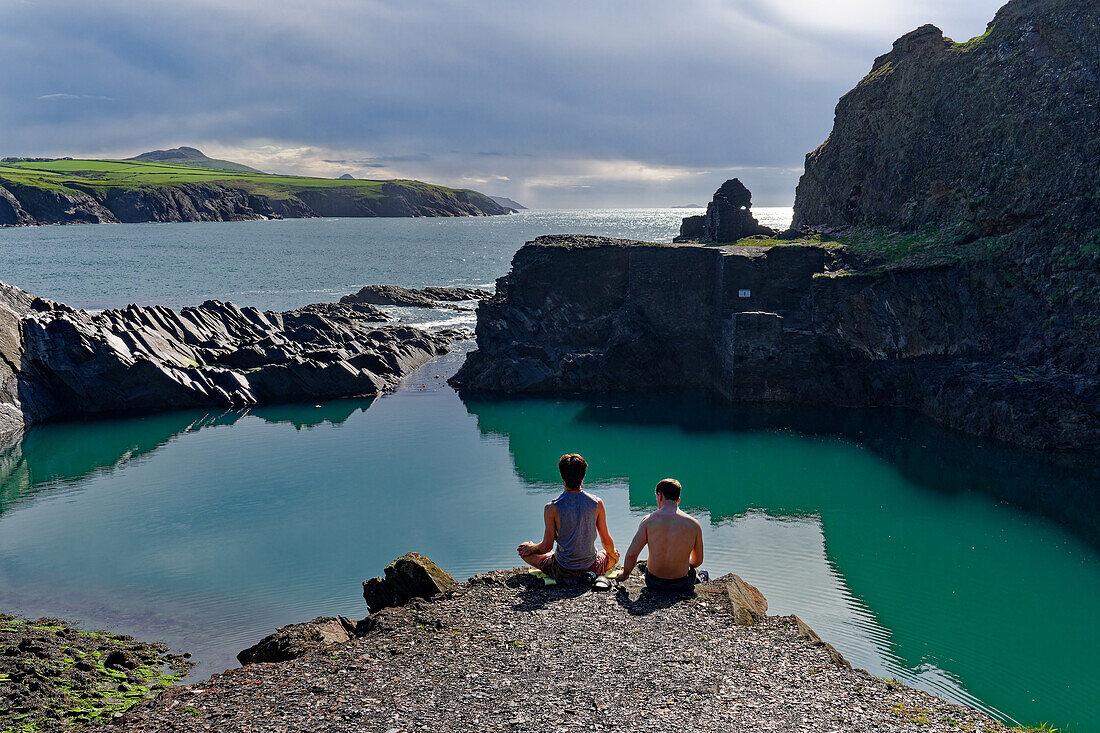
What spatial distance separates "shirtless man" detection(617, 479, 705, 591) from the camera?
11.0 metres

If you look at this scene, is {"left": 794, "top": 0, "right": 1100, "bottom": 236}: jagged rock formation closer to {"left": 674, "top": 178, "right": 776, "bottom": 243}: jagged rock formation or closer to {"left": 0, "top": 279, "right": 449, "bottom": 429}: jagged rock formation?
{"left": 674, "top": 178, "right": 776, "bottom": 243}: jagged rock formation

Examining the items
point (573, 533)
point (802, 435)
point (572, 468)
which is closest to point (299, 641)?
point (573, 533)

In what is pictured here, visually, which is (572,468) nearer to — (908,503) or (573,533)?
(573,533)

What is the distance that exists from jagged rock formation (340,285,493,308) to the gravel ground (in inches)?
2280

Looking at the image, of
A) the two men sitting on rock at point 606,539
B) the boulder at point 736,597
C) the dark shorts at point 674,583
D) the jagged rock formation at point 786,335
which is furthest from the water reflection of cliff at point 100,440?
the boulder at point 736,597

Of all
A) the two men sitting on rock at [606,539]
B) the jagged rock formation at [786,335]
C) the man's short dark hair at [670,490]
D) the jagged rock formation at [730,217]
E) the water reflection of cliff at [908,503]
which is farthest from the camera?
the jagged rock formation at [730,217]

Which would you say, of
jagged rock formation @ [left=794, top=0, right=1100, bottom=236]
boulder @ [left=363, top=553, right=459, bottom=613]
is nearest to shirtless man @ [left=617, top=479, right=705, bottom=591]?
boulder @ [left=363, top=553, right=459, bottom=613]

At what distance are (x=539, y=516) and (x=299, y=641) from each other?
11.1 m

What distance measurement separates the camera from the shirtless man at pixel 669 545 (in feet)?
36.2

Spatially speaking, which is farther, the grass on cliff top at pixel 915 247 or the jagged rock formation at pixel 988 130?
the grass on cliff top at pixel 915 247

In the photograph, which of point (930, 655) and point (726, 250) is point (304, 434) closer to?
point (726, 250)

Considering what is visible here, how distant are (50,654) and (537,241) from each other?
30409 mm

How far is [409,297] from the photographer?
7056cm

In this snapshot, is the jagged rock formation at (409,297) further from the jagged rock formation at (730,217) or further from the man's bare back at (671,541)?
the man's bare back at (671,541)
